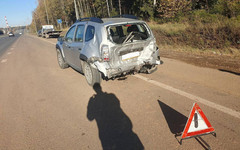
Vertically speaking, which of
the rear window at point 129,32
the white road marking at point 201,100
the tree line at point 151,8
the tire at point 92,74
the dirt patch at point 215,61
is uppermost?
the tree line at point 151,8

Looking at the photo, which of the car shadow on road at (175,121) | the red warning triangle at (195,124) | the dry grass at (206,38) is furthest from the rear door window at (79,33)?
the dry grass at (206,38)

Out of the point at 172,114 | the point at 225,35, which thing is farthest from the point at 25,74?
the point at 225,35

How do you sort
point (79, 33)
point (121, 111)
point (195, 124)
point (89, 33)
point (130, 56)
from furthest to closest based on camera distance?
point (79, 33) → point (89, 33) → point (130, 56) → point (121, 111) → point (195, 124)

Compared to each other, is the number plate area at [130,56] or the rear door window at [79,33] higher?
the rear door window at [79,33]

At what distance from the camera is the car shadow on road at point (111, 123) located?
2.59 m

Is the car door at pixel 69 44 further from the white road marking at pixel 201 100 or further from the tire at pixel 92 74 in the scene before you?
the white road marking at pixel 201 100

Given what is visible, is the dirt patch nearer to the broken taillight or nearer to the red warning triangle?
the red warning triangle

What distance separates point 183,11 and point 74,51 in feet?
43.0

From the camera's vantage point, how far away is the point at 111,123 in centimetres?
313

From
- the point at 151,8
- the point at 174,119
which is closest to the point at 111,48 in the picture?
the point at 174,119

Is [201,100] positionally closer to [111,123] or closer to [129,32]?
[111,123]

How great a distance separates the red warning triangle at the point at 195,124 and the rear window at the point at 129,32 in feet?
8.71

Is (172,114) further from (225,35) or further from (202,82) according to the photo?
(225,35)

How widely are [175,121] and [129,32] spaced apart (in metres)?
2.86
